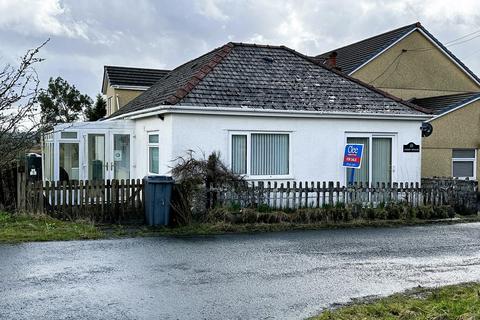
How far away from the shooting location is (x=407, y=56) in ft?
92.9

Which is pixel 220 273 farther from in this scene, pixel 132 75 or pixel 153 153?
pixel 132 75

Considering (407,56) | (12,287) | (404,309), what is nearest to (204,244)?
(12,287)

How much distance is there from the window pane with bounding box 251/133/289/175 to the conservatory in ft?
15.9

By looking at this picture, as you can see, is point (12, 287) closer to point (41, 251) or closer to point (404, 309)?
point (41, 251)

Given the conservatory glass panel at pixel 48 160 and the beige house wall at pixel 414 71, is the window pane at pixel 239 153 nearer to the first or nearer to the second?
the conservatory glass panel at pixel 48 160

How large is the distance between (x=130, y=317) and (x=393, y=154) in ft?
44.0

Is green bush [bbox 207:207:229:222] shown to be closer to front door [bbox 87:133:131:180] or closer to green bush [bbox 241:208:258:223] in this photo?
green bush [bbox 241:208:258:223]

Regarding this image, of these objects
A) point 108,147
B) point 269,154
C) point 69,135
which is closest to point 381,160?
point 269,154

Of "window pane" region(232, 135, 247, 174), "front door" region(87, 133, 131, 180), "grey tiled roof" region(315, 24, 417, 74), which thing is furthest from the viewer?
"grey tiled roof" region(315, 24, 417, 74)

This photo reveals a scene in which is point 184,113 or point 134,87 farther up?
point 134,87

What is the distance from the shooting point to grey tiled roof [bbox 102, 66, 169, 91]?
122 ft

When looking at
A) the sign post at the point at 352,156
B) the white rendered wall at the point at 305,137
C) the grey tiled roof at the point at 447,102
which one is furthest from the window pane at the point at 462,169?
the sign post at the point at 352,156

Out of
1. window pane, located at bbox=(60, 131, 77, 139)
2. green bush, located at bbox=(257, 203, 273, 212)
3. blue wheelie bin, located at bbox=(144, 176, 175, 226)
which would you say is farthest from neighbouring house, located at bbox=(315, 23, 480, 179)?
blue wheelie bin, located at bbox=(144, 176, 175, 226)

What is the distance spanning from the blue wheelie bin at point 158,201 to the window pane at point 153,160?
11.6 ft
